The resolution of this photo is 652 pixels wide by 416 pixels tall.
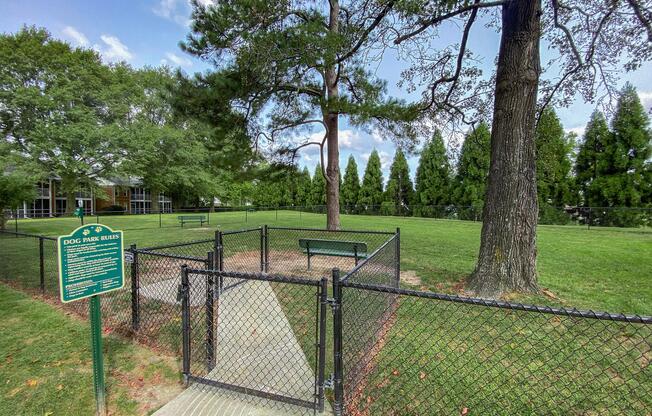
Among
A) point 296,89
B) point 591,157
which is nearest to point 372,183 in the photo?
point 591,157

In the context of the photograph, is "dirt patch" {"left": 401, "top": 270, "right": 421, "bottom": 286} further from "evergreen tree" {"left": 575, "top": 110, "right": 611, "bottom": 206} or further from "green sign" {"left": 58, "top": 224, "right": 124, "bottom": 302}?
"evergreen tree" {"left": 575, "top": 110, "right": 611, "bottom": 206}

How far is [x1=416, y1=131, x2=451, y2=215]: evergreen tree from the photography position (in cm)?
2578

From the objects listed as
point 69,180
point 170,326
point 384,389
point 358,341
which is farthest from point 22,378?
point 69,180

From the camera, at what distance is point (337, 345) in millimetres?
2307

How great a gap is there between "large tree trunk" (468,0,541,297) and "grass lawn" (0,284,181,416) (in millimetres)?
4507

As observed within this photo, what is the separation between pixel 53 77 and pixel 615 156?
3727cm

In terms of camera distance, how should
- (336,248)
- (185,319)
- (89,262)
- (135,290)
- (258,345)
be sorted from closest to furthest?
(89,262), (185,319), (258,345), (135,290), (336,248)

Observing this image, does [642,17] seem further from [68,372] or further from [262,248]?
[68,372]

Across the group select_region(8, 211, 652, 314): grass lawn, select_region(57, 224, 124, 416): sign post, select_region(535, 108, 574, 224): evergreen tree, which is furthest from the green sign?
select_region(535, 108, 574, 224): evergreen tree

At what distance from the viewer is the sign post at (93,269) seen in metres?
2.12

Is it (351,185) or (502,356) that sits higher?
(351,185)

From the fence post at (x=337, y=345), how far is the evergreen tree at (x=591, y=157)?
78.0 ft

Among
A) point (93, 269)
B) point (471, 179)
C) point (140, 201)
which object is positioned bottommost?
point (93, 269)

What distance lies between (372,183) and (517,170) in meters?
26.2
